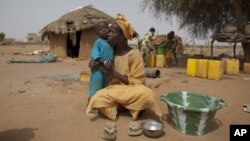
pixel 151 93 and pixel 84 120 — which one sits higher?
pixel 151 93

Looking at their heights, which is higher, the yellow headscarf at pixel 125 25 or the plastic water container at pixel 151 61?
the yellow headscarf at pixel 125 25

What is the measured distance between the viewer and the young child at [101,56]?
158 inches

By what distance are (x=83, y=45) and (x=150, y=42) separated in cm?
506

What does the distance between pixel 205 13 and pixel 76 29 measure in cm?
733

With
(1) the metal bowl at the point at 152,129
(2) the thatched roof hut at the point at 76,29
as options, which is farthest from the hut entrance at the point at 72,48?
(1) the metal bowl at the point at 152,129

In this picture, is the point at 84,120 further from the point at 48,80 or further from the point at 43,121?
the point at 48,80

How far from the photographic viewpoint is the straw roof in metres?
14.9

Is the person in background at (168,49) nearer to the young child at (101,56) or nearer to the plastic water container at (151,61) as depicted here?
the plastic water container at (151,61)

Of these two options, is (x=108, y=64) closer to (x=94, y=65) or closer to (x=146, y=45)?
(x=94, y=65)

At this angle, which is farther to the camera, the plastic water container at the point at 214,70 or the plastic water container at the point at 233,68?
the plastic water container at the point at 233,68

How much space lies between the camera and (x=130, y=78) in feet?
13.1

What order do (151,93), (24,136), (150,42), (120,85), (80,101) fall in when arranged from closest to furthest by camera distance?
1. (24,136)
2. (151,93)
3. (120,85)
4. (80,101)
5. (150,42)

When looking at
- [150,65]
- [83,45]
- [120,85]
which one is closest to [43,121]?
[120,85]

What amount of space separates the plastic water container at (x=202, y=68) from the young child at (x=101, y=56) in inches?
202
